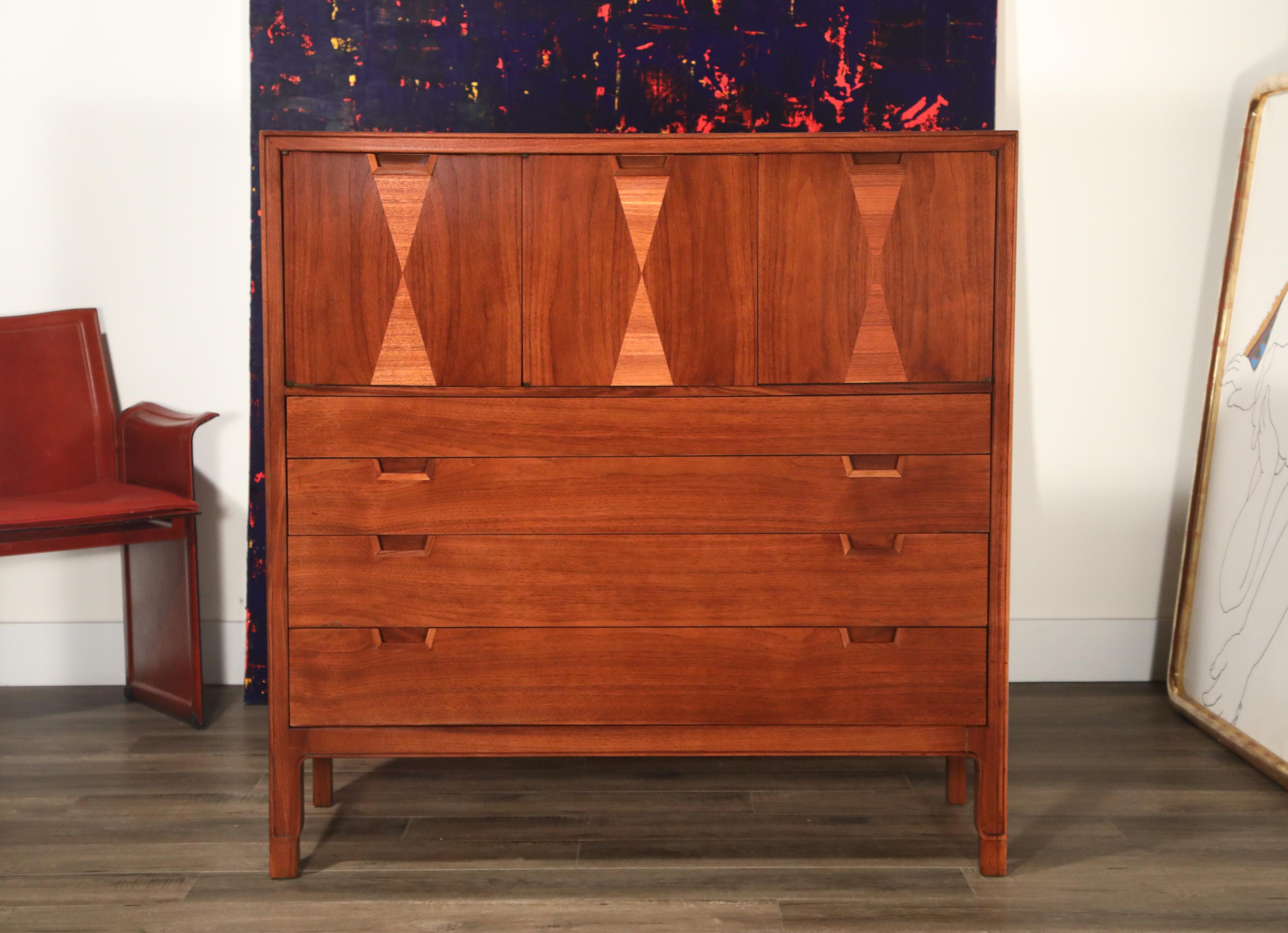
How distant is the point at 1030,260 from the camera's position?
2697 millimetres

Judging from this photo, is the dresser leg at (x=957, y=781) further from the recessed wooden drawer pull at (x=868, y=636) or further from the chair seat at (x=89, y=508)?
the chair seat at (x=89, y=508)

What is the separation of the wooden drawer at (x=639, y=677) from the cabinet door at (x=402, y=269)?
0.48 metres

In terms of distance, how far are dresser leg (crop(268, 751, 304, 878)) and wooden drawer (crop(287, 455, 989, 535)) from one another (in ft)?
1.38

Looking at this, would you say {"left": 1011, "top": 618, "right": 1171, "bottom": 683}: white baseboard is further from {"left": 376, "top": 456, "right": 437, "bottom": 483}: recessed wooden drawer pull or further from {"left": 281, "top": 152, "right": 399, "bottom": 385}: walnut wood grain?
{"left": 281, "top": 152, "right": 399, "bottom": 385}: walnut wood grain

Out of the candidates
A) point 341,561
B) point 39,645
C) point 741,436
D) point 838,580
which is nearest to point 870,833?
point 838,580

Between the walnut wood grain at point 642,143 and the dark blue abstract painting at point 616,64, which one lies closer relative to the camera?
the walnut wood grain at point 642,143

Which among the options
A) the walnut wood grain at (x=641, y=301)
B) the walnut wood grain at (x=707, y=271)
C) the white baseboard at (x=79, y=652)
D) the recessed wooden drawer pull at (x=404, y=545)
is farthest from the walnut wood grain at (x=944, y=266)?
the white baseboard at (x=79, y=652)

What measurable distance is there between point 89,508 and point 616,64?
67.5 inches

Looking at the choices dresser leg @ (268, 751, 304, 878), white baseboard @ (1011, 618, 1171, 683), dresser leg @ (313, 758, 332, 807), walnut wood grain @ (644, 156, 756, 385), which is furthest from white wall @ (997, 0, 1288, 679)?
dresser leg @ (268, 751, 304, 878)

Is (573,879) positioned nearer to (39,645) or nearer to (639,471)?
(639,471)

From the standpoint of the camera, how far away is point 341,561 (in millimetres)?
1729

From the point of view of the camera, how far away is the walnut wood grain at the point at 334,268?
1667 millimetres

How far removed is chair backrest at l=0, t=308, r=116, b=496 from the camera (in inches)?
100

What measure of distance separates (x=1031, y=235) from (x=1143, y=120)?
1.42 feet
